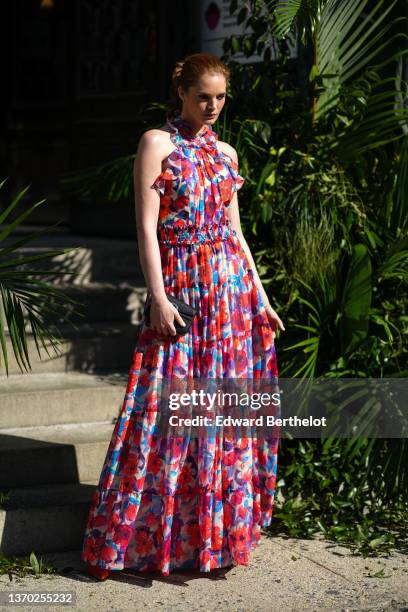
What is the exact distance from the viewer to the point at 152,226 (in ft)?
12.6

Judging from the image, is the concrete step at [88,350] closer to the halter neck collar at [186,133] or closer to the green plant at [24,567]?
the green plant at [24,567]

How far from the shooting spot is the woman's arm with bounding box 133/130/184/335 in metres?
3.81

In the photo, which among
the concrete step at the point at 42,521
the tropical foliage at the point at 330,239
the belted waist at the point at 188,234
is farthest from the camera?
the tropical foliage at the point at 330,239

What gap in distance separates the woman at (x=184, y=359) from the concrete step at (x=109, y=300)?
175cm

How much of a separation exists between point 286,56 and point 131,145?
2170mm

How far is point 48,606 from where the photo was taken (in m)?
3.67

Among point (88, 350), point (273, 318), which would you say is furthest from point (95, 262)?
point (273, 318)

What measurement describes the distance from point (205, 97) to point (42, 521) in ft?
5.72

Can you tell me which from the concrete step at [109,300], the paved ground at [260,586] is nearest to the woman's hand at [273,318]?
the paved ground at [260,586]

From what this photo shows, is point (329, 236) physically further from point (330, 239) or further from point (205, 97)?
point (205, 97)
